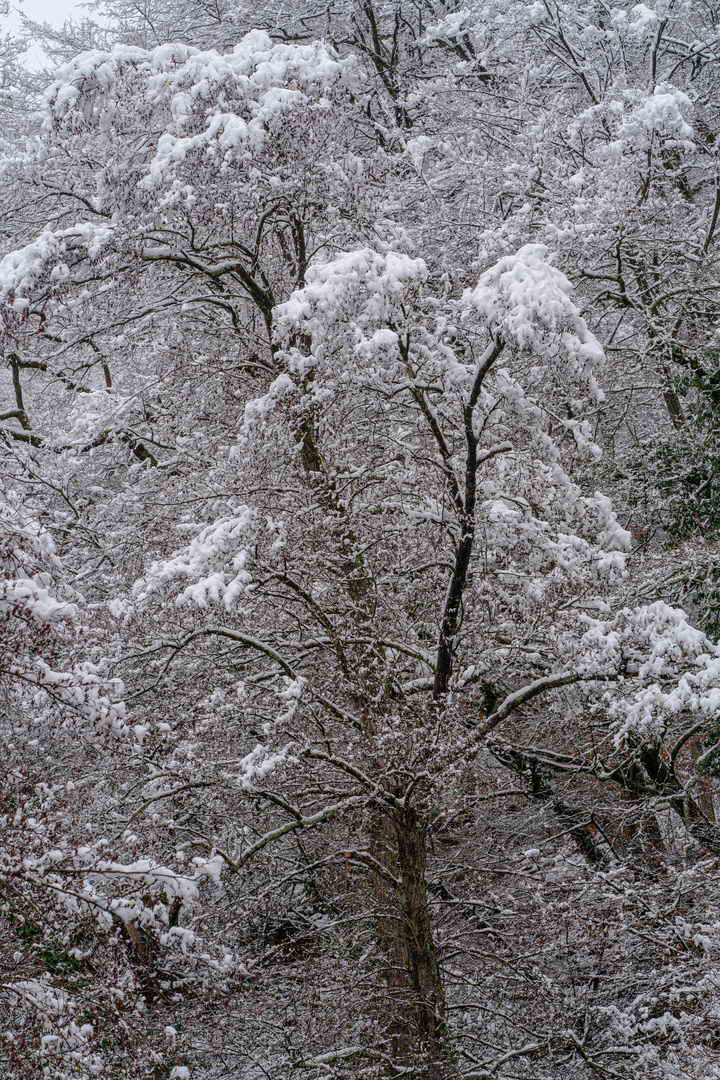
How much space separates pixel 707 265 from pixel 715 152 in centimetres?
114

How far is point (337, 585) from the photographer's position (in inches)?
298

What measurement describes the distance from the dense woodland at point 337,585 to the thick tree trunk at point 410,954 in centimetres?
4

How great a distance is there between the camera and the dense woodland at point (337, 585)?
218 inches

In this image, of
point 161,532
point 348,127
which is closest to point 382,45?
point 348,127

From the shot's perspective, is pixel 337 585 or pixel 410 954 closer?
pixel 410 954

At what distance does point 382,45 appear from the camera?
12438 mm

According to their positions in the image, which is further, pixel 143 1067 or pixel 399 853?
pixel 399 853

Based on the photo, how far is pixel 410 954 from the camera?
22.3 ft

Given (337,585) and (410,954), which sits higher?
(337,585)

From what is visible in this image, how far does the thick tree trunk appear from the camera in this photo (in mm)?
6574

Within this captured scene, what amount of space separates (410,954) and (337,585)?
2858mm

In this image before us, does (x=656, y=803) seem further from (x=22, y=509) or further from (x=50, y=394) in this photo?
(x=50, y=394)

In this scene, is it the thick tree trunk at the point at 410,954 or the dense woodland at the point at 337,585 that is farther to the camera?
the thick tree trunk at the point at 410,954

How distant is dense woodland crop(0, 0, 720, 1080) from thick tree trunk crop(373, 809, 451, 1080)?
Answer: 0.12 ft
